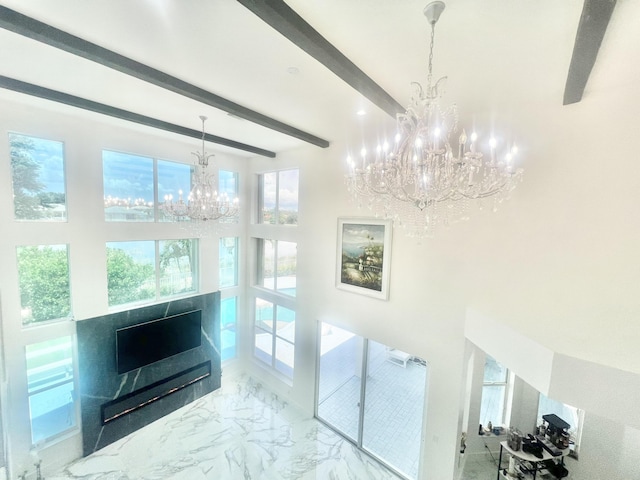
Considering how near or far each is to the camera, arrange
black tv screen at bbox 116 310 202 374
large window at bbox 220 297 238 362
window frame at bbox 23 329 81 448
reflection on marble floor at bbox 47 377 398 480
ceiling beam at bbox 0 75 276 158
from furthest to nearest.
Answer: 1. large window at bbox 220 297 238 362
2. black tv screen at bbox 116 310 202 374
3. reflection on marble floor at bbox 47 377 398 480
4. window frame at bbox 23 329 81 448
5. ceiling beam at bbox 0 75 276 158

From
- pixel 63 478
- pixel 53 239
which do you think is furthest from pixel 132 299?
pixel 63 478

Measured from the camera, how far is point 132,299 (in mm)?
5191

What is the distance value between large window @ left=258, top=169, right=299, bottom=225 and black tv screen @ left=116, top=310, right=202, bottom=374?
2.74 m

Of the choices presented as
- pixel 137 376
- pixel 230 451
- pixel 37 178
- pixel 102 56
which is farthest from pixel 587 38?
pixel 137 376

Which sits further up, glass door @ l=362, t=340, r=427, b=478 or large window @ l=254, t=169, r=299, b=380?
large window @ l=254, t=169, r=299, b=380

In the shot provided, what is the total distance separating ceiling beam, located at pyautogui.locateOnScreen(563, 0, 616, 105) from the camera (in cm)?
152

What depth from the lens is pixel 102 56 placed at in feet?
7.45

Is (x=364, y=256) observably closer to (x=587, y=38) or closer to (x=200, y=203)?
(x=200, y=203)

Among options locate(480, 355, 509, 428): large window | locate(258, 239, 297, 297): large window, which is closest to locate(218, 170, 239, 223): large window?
locate(258, 239, 297, 297): large window

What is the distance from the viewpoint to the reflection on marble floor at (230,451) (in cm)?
441

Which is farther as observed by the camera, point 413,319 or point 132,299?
point 132,299

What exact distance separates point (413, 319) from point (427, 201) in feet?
9.17

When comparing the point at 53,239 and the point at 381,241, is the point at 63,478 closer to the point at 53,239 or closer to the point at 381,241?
the point at 53,239

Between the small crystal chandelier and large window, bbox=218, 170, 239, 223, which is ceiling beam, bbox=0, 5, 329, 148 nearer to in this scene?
the small crystal chandelier
